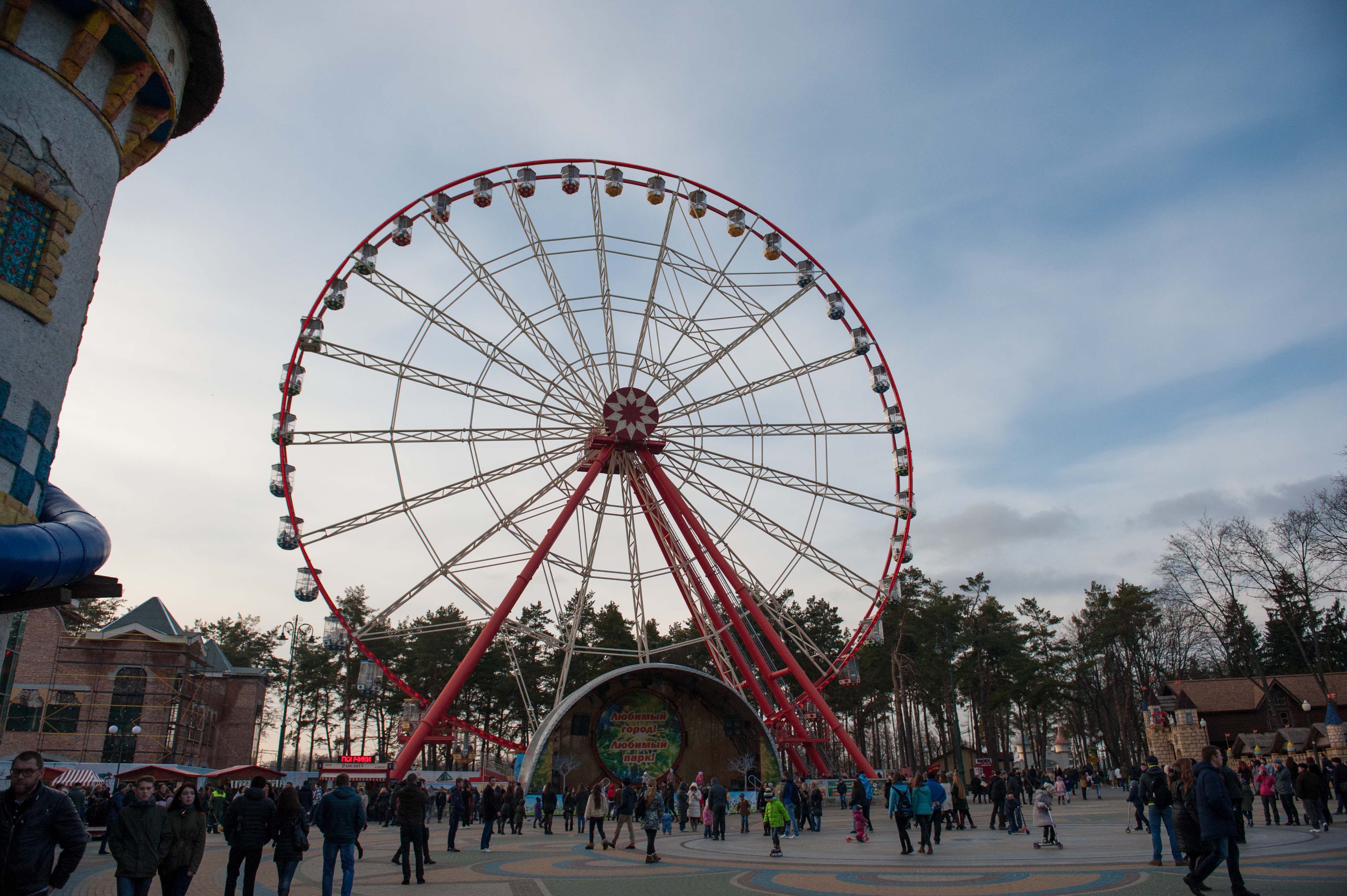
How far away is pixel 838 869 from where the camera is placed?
502 inches

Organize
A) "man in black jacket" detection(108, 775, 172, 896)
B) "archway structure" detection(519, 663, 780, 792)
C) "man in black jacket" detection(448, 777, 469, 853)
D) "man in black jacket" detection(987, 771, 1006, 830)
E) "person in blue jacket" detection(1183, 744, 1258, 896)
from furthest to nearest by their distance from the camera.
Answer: "archway structure" detection(519, 663, 780, 792), "man in black jacket" detection(987, 771, 1006, 830), "man in black jacket" detection(448, 777, 469, 853), "person in blue jacket" detection(1183, 744, 1258, 896), "man in black jacket" detection(108, 775, 172, 896)

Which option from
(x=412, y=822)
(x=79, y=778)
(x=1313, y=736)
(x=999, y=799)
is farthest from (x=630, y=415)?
(x=1313, y=736)

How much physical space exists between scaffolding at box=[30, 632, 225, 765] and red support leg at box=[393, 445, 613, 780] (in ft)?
94.7

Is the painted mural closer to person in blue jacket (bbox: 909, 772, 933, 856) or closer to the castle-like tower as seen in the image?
person in blue jacket (bbox: 909, 772, 933, 856)

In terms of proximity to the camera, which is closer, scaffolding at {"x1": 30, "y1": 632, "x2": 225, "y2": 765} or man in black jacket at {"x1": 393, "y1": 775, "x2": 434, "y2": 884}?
man in black jacket at {"x1": 393, "y1": 775, "x2": 434, "y2": 884}

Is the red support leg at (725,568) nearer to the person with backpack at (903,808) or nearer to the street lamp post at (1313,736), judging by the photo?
the person with backpack at (903,808)

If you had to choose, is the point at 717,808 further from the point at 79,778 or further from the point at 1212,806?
the point at 79,778

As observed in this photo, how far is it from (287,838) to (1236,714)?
60.4 meters

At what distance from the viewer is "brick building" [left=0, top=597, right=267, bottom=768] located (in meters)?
44.0

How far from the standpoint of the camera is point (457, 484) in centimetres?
2589

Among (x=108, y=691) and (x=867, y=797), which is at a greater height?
(x=108, y=691)

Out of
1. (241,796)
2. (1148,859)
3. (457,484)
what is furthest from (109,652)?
(1148,859)

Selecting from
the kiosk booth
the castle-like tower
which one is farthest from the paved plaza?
the kiosk booth

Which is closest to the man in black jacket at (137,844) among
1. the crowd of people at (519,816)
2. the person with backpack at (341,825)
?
the crowd of people at (519,816)
